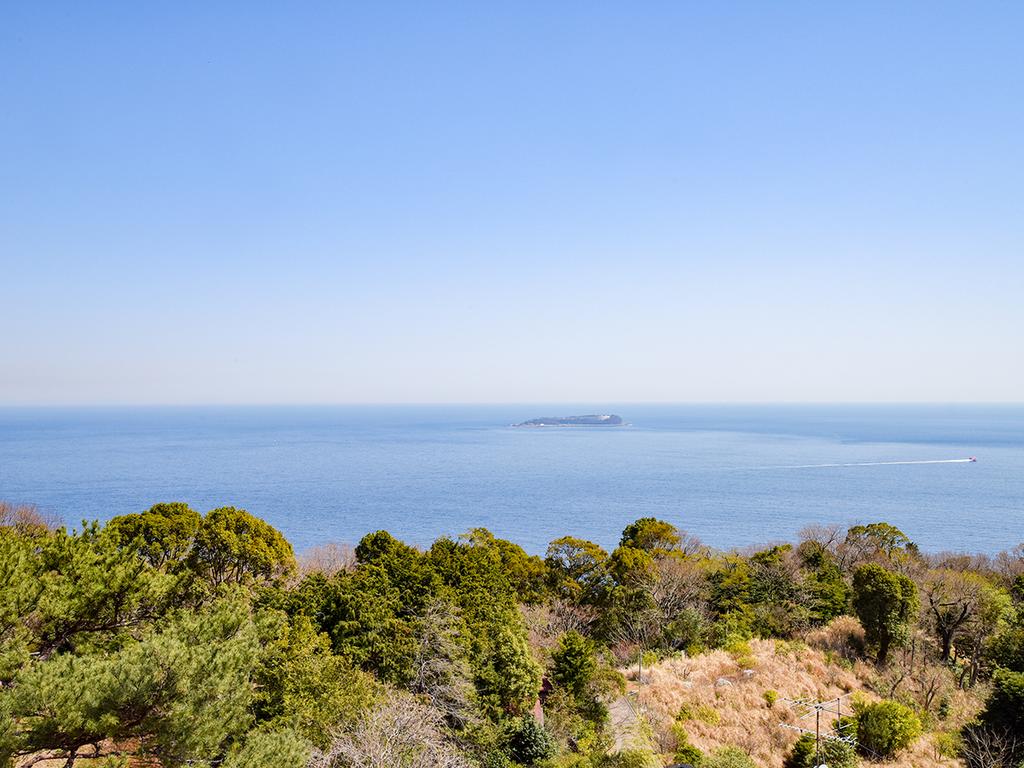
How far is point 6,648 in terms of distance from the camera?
888 cm

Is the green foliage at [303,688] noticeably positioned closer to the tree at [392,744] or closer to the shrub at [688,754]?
the tree at [392,744]

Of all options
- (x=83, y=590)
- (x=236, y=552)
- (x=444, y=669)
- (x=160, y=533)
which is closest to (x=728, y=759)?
(x=444, y=669)

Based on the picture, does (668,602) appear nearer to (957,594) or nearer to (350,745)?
(957,594)

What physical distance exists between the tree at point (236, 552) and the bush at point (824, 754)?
1775 cm

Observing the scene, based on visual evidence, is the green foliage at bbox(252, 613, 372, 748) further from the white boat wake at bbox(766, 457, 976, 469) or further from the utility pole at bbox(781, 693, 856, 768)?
the white boat wake at bbox(766, 457, 976, 469)

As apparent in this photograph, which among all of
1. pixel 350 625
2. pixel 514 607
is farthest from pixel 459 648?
pixel 514 607

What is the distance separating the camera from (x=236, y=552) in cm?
2273

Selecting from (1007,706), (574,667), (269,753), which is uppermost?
(269,753)

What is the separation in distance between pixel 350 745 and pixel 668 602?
16.6m

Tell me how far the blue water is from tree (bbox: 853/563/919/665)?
2561cm

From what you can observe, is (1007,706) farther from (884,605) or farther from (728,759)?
(728,759)

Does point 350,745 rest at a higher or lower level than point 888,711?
higher

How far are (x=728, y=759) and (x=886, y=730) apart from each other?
4866 mm

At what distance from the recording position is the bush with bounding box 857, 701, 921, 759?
14977 mm
